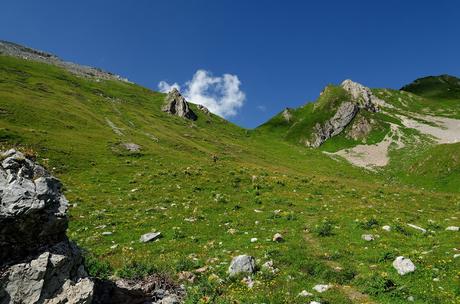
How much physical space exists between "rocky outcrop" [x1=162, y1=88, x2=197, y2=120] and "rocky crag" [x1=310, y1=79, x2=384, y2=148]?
157 feet

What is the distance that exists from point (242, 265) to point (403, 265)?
259 inches

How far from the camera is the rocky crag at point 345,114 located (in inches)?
4986

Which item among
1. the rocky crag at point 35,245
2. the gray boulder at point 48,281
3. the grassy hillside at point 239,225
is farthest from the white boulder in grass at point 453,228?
the gray boulder at point 48,281

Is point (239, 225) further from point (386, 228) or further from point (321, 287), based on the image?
point (321, 287)

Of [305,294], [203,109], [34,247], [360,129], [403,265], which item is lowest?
[305,294]

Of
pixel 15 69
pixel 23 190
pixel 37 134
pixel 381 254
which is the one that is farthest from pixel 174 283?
pixel 15 69

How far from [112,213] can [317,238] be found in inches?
593

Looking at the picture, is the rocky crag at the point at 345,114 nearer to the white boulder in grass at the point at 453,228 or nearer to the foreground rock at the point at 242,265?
the white boulder in grass at the point at 453,228

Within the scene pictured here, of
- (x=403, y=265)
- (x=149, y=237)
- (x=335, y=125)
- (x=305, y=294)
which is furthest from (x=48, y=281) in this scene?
(x=335, y=125)

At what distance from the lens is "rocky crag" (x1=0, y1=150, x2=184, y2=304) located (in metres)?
10.9

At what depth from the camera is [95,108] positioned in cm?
10588

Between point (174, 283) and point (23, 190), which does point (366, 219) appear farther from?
point (23, 190)

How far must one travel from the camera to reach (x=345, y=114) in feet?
427

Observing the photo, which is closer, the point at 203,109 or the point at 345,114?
the point at 345,114
